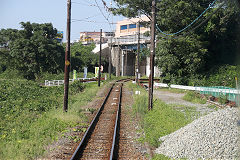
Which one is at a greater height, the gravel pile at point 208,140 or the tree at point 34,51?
the tree at point 34,51

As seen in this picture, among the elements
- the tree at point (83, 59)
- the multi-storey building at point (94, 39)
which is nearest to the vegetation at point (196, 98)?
the tree at point (83, 59)

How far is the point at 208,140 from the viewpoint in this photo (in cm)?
822

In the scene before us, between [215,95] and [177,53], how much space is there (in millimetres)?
13101

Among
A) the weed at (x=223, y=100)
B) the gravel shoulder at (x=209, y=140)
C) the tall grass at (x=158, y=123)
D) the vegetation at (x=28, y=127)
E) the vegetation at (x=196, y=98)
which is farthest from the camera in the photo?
the vegetation at (x=196, y=98)

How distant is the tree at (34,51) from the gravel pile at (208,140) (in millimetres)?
44926

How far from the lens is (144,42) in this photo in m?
61.1

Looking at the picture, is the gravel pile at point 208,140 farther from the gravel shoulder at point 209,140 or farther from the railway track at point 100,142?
the railway track at point 100,142

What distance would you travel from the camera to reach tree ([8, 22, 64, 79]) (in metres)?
50.0

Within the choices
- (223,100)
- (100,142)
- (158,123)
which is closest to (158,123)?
(158,123)

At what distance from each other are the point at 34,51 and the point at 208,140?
4733cm

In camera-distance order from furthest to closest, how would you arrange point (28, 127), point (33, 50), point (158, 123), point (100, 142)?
point (33, 50), point (158, 123), point (28, 127), point (100, 142)

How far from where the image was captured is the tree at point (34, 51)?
50.0 meters

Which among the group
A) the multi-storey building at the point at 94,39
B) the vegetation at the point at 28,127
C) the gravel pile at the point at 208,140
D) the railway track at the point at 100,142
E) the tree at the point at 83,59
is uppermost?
the multi-storey building at the point at 94,39

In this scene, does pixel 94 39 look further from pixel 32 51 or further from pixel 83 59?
pixel 32 51
